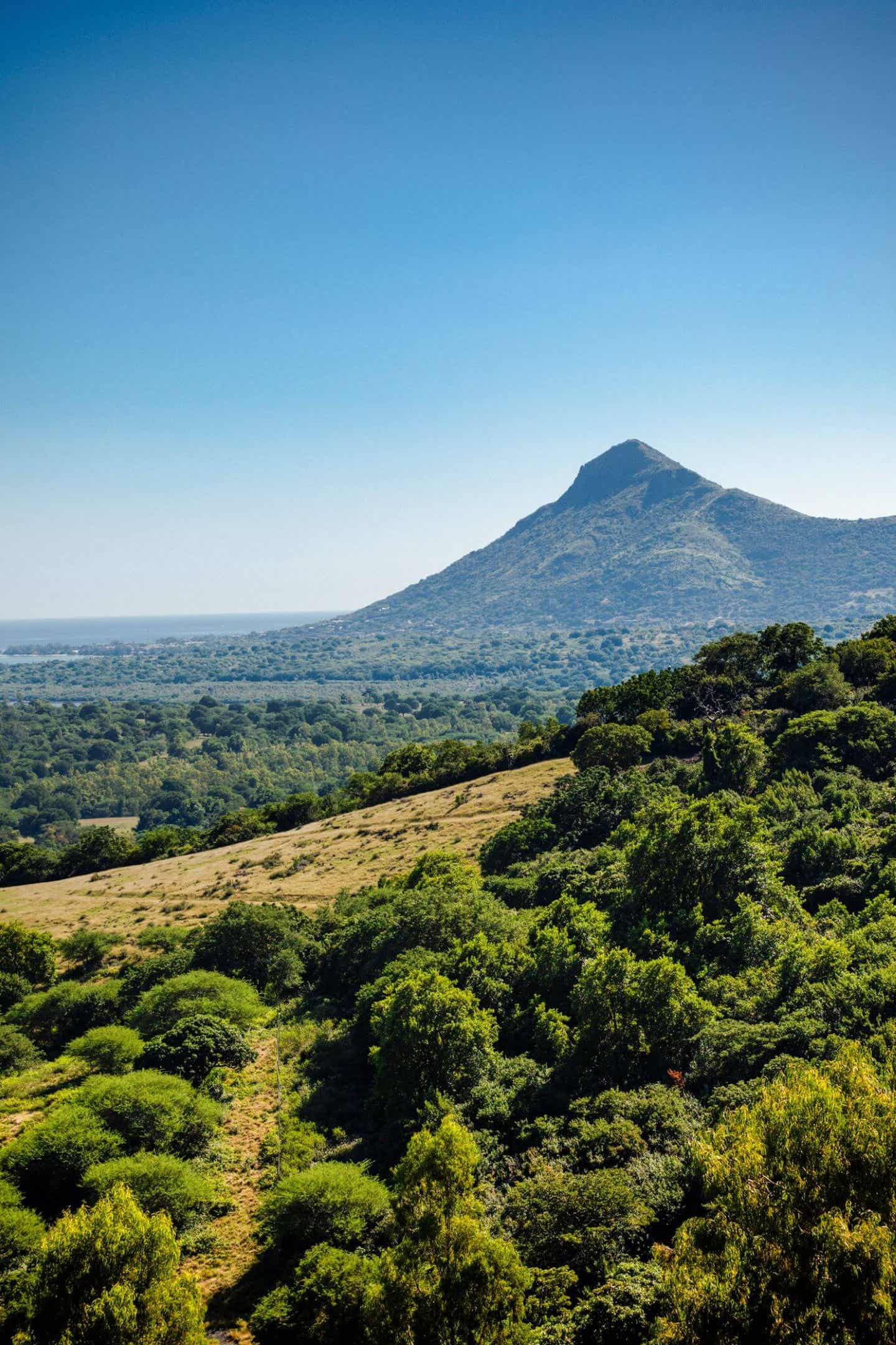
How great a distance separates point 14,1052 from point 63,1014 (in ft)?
15.6

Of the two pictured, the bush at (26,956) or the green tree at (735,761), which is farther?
the green tree at (735,761)

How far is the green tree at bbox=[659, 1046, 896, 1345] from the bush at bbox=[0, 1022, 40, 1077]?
35912 millimetres

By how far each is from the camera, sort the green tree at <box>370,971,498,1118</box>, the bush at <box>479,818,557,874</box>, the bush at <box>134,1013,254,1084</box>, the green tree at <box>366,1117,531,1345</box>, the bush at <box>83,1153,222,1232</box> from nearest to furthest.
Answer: the green tree at <box>366,1117,531,1345</box>, the bush at <box>83,1153,222,1232</box>, the green tree at <box>370,971,498,1118</box>, the bush at <box>134,1013,254,1084</box>, the bush at <box>479,818,557,874</box>

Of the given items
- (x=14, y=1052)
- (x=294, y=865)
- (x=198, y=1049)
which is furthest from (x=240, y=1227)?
(x=294, y=865)

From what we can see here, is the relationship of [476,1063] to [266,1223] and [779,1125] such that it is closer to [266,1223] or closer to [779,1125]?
[266,1223]

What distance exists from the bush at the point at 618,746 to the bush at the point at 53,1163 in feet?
165

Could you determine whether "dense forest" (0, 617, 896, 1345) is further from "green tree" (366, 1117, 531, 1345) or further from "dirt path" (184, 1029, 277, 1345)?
"dirt path" (184, 1029, 277, 1345)

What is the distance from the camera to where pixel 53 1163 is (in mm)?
26422

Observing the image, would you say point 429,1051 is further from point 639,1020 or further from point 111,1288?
point 111,1288

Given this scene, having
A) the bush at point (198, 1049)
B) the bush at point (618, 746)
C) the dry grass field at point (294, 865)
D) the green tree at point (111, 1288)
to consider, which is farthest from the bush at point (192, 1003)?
the bush at point (618, 746)

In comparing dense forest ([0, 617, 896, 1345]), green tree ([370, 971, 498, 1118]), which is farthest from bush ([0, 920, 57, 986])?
green tree ([370, 971, 498, 1118])

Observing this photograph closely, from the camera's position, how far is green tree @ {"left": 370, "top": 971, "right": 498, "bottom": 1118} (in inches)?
1166

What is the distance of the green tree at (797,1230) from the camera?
14.1 m

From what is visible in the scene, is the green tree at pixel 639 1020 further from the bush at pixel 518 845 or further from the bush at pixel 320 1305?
the bush at pixel 518 845
